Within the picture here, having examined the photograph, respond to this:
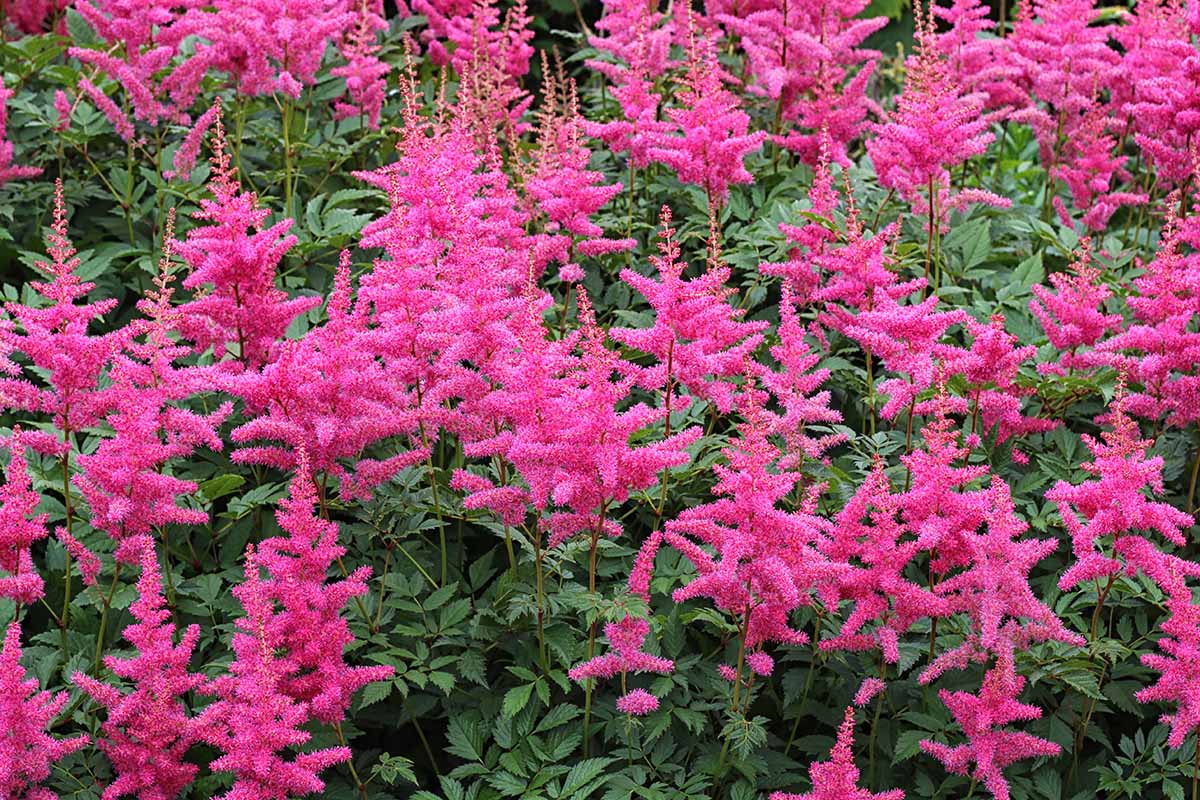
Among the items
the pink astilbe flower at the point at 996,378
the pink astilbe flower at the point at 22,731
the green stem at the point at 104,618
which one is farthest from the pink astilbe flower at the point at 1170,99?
the pink astilbe flower at the point at 22,731

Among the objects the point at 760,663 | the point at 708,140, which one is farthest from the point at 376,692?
the point at 708,140

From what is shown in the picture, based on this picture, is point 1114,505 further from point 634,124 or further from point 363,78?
point 363,78

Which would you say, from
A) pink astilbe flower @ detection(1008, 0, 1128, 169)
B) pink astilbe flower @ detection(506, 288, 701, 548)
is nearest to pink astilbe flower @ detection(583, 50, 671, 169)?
pink astilbe flower @ detection(1008, 0, 1128, 169)

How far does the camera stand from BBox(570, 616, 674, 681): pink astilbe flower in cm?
364

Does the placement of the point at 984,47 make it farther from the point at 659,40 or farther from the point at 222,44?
the point at 222,44

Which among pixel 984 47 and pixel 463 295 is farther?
pixel 984 47

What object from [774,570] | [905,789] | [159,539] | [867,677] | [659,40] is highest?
[659,40]

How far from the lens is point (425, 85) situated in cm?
688

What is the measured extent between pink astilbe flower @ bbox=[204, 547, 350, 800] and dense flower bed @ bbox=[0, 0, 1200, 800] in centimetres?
1

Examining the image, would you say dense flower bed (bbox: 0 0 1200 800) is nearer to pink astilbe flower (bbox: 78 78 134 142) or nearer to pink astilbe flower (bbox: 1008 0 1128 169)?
pink astilbe flower (bbox: 78 78 134 142)

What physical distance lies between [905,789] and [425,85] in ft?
13.7

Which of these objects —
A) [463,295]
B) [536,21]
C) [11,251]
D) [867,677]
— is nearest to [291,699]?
[463,295]

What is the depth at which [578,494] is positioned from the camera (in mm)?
3578

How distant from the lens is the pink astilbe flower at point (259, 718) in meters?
3.24
